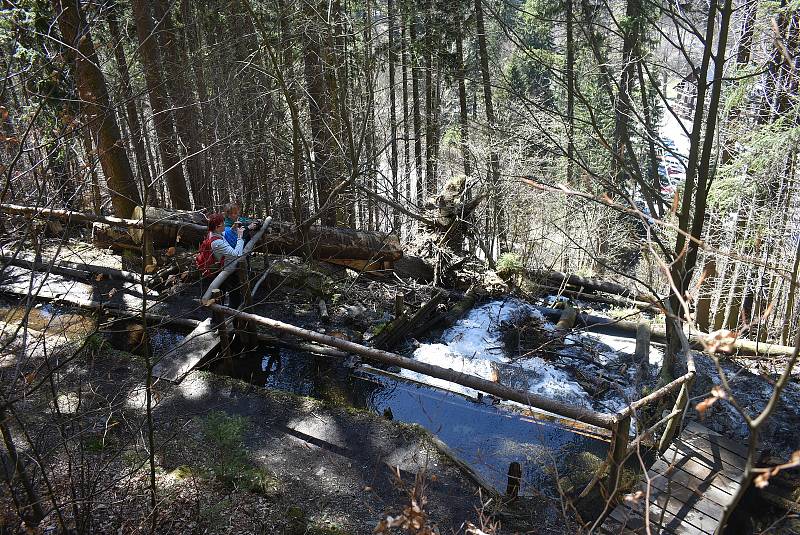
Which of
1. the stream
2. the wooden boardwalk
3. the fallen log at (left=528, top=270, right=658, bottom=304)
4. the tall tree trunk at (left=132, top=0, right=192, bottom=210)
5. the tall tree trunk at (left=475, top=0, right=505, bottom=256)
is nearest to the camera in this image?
the wooden boardwalk

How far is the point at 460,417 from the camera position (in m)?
6.62

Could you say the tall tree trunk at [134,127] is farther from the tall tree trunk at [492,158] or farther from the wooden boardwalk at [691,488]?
the tall tree trunk at [492,158]

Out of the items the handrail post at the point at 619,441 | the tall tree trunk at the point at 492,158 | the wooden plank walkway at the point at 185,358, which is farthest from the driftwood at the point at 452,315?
the handrail post at the point at 619,441

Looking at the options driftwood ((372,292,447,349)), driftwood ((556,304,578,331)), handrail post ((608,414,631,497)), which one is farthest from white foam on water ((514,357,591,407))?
handrail post ((608,414,631,497))

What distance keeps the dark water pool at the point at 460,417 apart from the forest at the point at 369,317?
37 mm

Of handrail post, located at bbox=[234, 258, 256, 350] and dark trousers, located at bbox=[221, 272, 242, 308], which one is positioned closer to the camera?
handrail post, located at bbox=[234, 258, 256, 350]

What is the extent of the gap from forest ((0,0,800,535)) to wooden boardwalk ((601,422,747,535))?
36mm

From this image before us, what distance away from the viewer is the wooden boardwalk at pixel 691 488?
172 inches

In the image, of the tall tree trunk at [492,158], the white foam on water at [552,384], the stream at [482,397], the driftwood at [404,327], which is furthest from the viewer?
the tall tree trunk at [492,158]

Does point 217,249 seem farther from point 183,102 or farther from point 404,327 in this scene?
point 183,102

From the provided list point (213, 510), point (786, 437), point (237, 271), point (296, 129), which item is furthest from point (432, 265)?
point (213, 510)

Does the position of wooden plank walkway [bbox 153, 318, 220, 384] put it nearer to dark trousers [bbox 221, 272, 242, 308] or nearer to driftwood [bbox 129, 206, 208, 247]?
dark trousers [bbox 221, 272, 242, 308]

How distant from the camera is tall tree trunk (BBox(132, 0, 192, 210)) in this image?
10.4 metres

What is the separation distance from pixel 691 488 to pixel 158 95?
40.3ft
